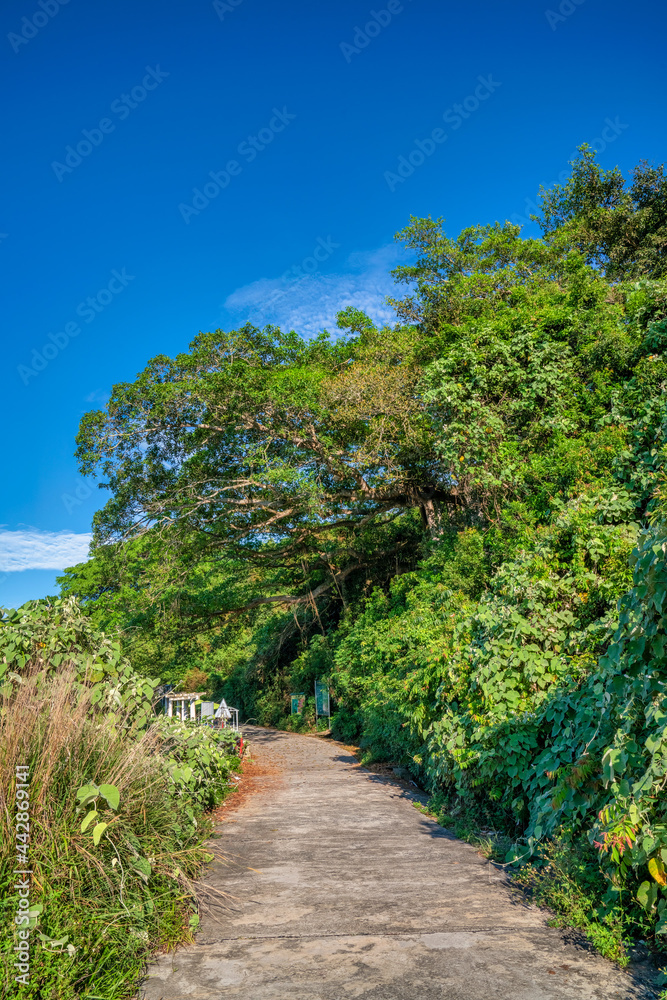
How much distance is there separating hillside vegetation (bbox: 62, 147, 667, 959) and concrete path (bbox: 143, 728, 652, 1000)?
39cm

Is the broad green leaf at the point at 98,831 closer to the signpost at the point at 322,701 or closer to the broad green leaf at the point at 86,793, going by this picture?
the broad green leaf at the point at 86,793

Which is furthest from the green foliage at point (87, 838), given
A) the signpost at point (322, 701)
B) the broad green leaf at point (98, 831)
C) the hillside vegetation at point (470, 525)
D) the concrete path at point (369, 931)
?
the signpost at point (322, 701)

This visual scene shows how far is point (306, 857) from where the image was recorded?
5609 millimetres

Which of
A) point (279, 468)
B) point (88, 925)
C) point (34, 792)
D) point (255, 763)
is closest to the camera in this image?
point (88, 925)

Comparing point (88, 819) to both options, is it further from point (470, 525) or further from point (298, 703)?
point (298, 703)

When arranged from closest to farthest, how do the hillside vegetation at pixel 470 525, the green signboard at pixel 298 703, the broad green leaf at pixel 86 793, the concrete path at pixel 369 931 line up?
the concrete path at pixel 369 931
the broad green leaf at pixel 86 793
the hillside vegetation at pixel 470 525
the green signboard at pixel 298 703

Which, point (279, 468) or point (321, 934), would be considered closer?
point (321, 934)

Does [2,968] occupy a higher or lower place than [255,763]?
higher

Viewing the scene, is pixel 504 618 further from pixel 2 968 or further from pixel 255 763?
pixel 255 763

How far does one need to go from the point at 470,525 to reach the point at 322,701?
9.12 meters

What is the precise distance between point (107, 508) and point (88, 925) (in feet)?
44.9

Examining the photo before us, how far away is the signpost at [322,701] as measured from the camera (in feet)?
64.6

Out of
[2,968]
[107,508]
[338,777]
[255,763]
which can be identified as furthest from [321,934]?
[107,508]

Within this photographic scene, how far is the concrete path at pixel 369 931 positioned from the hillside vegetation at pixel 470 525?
395 millimetres
